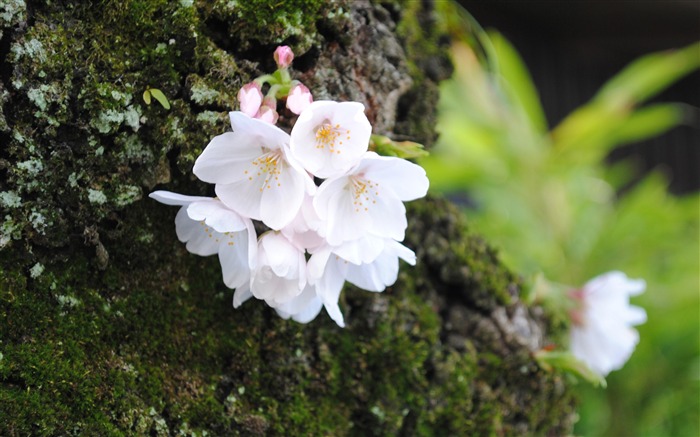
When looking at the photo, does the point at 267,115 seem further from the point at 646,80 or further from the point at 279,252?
the point at 646,80

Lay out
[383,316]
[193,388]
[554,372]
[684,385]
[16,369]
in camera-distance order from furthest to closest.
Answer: [684,385]
[554,372]
[383,316]
[193,388]
[16,369]

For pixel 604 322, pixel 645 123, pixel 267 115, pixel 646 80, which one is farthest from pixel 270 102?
pixel 646 80

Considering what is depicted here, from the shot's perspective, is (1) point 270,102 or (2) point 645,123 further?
(2) point 645,123

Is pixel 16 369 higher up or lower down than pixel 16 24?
lower down

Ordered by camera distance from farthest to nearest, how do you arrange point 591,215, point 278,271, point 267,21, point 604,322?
1. point 591,215
2. point 604,322
3. point 267,21
4. point 278,271

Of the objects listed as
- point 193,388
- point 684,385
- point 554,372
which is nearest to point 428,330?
point 554,372

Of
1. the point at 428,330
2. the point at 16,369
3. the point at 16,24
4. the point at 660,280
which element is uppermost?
the point at 16,24

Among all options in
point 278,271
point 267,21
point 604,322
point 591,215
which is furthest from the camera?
point 591,215

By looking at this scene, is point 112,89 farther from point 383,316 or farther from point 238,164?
point 383,316

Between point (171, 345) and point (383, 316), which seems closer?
point (171, 345)
